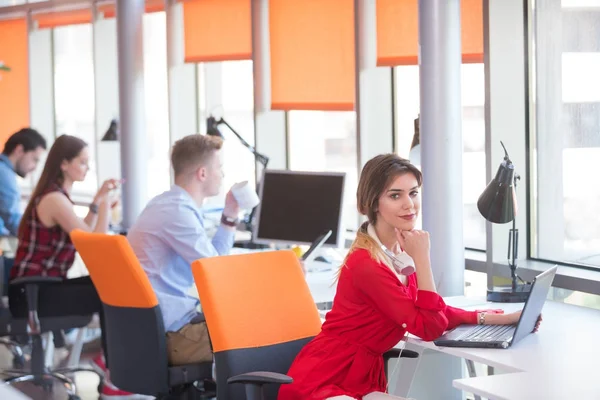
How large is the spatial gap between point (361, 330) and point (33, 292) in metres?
2.20

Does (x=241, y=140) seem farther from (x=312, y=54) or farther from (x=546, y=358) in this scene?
(x=546, y=358)

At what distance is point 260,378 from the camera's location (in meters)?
2.38

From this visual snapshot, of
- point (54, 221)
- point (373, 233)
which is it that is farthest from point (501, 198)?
point (54, 221)

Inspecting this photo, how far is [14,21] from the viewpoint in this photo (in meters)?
9.05

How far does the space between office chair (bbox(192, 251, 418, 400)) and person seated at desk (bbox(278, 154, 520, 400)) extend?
0.10 meters

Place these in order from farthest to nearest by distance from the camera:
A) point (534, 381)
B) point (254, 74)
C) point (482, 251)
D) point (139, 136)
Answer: point (139, 136)
point (254, 74)
point (482, 251)
point (534, 381)

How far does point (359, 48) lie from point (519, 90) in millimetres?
1248

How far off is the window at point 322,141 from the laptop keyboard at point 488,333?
264 cm

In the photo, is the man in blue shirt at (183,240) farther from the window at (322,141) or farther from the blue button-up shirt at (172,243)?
the window at (322,141)

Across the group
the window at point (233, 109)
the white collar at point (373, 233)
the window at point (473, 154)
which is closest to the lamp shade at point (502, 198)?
the white collar at point (373, 233)

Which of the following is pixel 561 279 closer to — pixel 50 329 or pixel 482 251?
pixel 482 251

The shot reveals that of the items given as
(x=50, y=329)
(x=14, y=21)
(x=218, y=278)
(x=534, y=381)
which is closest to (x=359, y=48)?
(x=50, y=329)

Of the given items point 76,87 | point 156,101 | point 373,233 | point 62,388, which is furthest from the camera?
point 76,87

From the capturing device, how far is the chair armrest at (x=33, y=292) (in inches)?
168
